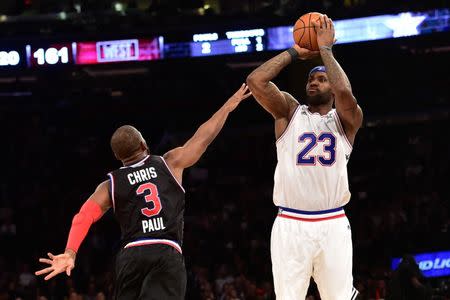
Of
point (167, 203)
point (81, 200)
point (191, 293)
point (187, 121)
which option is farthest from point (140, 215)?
point (187, 121)

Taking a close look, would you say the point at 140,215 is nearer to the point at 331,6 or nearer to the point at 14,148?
the point at 331,6

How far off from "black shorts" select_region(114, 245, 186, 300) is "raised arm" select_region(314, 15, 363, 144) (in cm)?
156

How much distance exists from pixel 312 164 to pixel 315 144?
0.49ft

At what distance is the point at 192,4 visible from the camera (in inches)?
676

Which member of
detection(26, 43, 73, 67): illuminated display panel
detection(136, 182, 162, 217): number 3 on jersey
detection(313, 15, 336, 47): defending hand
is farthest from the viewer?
detection(26, 43, 73, 67): illuminated display panel

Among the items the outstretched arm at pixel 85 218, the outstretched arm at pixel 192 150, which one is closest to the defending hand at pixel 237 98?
the outstretched arm at pixel 192 150

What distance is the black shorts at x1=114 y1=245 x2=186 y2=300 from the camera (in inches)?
234

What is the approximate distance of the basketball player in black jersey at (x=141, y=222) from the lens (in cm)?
595

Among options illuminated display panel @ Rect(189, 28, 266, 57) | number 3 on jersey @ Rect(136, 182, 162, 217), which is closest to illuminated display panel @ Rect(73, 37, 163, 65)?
illuminated display panel @ Rect(189, 28, 266, 57)

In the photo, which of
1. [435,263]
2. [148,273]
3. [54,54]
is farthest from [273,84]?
[54,54]

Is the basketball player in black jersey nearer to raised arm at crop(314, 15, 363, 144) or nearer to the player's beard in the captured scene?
the player's beard

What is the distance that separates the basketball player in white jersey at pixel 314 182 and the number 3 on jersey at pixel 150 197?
84 centimetres

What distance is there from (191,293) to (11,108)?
948 cm

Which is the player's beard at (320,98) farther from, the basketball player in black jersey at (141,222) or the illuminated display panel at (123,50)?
the illuminated display panel at (123,50)
